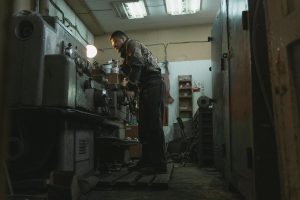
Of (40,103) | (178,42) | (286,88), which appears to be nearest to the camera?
(286,88)

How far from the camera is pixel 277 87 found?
108cm

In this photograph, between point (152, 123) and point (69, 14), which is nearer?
point (152, 123)

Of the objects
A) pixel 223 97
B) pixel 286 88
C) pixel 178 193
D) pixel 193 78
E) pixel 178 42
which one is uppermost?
pixel 178 42

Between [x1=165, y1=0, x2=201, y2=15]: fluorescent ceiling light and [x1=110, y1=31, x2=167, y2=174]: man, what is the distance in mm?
3078

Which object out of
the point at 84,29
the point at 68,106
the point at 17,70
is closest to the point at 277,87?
the point at 68,106

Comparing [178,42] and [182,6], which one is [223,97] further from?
[178,42]

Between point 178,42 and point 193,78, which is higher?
point 178,42

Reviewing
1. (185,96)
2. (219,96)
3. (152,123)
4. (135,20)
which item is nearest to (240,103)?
(219,96)

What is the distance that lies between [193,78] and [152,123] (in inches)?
167

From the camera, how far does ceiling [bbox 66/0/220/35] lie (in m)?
6.49

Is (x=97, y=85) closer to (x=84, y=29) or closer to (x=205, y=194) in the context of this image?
(x=205, y=194)

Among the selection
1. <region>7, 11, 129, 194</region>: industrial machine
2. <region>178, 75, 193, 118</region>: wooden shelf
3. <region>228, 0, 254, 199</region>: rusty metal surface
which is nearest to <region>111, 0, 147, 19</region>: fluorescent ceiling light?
<region>178, 75, 193, 118</region>: wooden shelf

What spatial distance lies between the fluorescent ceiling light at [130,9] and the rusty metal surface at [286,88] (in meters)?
5.45

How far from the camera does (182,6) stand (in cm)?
665
